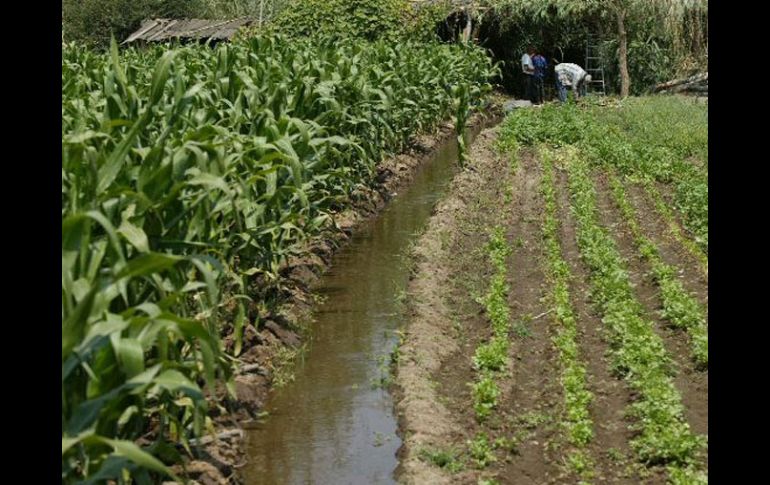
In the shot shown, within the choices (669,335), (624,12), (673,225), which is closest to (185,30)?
(624,12)

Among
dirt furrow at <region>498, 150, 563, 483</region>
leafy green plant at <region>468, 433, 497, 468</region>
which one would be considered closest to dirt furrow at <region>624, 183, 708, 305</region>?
dirt furrow at <region>498, 150, 563, 483</region>

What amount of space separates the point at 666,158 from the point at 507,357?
26.9 feet

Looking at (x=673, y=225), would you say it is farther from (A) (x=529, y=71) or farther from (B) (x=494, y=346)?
(A) (x=529, y=71)

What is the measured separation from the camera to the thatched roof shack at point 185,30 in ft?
103

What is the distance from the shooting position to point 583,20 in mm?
27844

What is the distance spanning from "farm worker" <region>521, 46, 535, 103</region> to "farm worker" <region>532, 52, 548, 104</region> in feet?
0.28

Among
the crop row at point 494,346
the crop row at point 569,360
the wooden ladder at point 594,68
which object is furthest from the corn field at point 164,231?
the wooden ladder at point 594,68

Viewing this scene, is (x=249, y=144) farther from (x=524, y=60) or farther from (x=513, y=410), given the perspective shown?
(x=524, y=60)

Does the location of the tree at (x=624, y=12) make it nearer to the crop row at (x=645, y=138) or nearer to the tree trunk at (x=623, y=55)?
the tree trunk at (x=623, y=55)

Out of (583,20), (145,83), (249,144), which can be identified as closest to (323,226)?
(145,83)

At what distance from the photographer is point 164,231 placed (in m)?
5.62

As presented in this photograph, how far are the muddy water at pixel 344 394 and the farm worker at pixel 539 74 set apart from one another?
15355 millimetres

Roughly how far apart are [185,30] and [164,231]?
28307 millimetres

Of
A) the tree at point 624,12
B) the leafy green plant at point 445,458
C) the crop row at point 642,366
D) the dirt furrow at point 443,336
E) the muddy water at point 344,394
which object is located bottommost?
the muddy water at point 344,394
